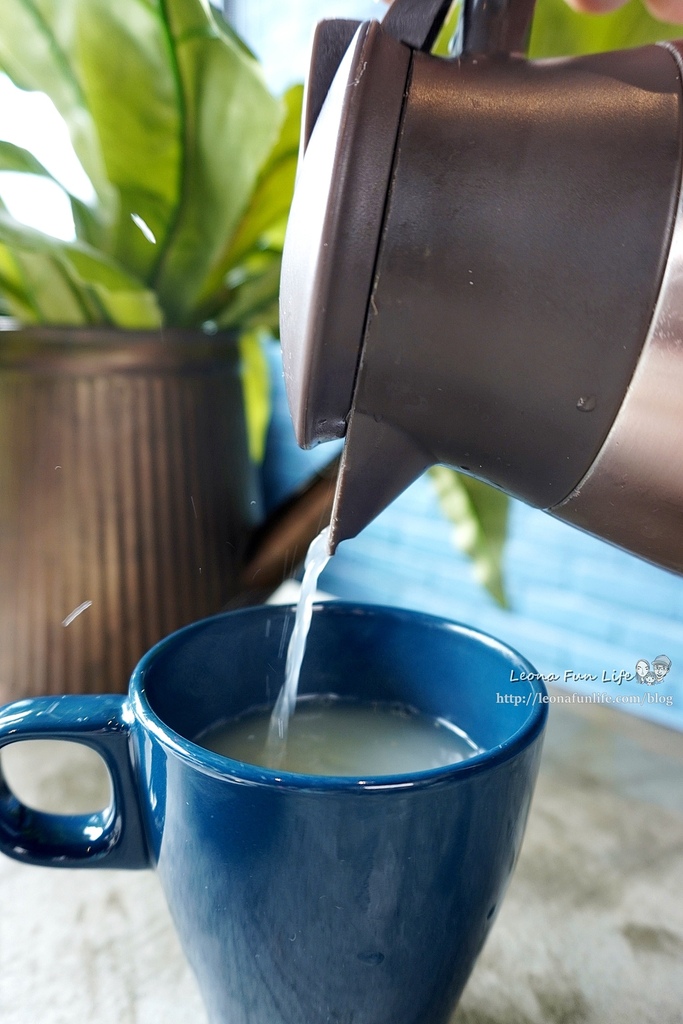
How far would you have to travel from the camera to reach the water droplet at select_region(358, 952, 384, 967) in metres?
0.21

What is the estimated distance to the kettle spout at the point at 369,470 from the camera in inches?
7.8

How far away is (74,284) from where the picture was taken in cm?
40

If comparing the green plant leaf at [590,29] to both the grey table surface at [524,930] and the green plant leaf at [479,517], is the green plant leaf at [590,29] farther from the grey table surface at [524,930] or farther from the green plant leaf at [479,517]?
the grey table surface at [524,930]

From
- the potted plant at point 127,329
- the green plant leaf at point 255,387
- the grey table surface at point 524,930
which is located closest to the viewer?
the grey table surface at point 524,930

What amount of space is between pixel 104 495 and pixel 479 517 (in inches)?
7.9

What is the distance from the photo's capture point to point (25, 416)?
392mm

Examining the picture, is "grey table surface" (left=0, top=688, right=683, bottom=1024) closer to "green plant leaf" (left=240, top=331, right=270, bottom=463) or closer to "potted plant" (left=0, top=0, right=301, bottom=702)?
"potted plant" (left=0, top=0, right=301, bottom=702)

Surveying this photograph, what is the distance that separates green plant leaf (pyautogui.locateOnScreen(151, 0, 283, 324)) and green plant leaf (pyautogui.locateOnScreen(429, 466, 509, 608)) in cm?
16

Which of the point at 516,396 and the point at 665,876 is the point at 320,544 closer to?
the point at 516,396

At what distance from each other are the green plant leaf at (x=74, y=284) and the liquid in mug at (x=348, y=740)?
203mm

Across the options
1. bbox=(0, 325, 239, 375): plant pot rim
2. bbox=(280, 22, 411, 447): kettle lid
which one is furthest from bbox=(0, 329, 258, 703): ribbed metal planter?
bbox=(280, 22, 411, 447): kettle lid

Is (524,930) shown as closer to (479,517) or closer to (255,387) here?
(479,517)

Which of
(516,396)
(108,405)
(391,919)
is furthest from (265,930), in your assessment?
(108,405)

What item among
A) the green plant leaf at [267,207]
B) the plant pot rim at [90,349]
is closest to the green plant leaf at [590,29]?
the green plant leaf at [267,207]
